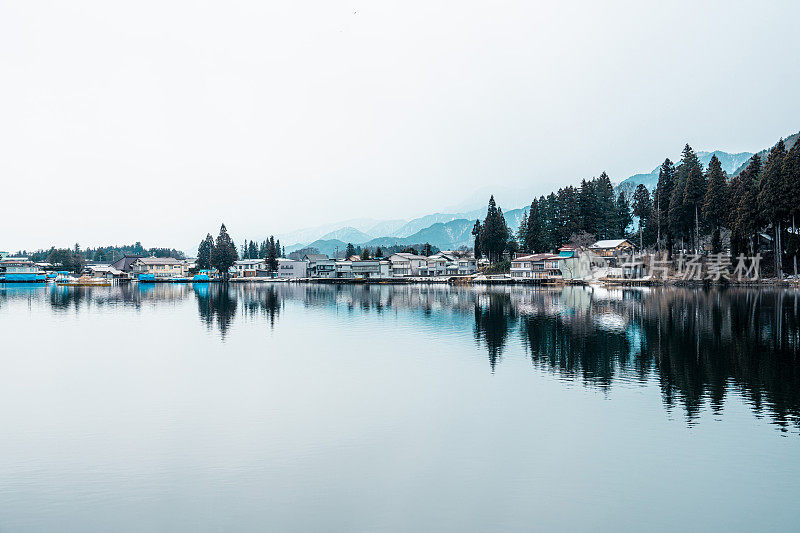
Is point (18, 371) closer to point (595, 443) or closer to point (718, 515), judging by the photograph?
point (595, 443)

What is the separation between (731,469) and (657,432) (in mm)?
1868

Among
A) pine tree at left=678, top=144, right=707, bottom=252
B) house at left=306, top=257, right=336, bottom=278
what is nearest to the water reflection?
pine tree at left=678, top=144, right=707, bottom=252

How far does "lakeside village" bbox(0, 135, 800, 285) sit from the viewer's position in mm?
47219

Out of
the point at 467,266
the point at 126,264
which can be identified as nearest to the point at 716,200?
the point at 467,266

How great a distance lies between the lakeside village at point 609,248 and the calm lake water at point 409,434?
101ft

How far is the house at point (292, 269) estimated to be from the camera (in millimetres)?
104338

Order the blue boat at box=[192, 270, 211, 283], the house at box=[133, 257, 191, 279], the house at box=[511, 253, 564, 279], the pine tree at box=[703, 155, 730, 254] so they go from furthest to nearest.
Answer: the house at box=[133, 257, 191, 279] < the blue boat at box=[192, 270, 211, 283] < the house at box=[511, 253, 564, 279] < the pine tree at box=[703, 155, 730, 254]

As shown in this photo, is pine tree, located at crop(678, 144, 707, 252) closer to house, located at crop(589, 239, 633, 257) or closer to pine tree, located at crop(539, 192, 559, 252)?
house, located at crop(589, 239, 633, 257)

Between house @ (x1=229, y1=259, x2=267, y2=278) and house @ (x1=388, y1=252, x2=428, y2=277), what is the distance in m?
28.2

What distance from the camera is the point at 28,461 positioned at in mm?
9523

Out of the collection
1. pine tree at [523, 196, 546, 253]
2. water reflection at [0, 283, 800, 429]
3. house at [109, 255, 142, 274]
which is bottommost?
water reflection at [0, 283, 800, 429]

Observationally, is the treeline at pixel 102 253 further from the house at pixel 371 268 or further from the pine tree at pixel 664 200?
the pine tree at pixel 664 200

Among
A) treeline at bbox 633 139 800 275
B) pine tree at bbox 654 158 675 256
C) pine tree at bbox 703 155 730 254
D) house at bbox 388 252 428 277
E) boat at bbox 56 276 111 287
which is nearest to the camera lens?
treeline at bbox 633 139 800 275

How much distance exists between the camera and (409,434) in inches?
428
